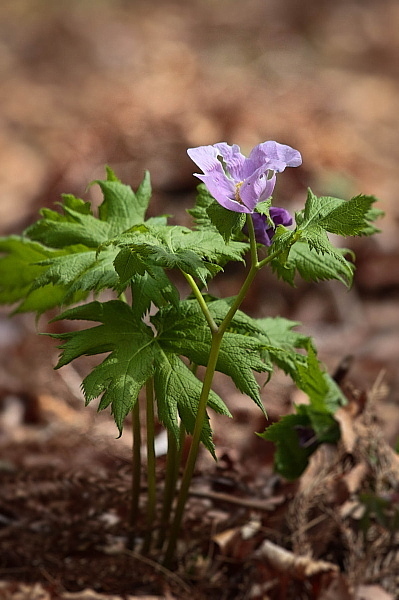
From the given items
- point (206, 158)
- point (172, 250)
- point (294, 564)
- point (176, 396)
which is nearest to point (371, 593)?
point (294, 564)

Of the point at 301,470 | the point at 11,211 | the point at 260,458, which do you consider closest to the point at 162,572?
the point at 301,470

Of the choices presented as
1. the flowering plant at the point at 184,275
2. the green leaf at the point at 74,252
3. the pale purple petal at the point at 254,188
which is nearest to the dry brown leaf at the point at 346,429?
the flowering plant at the point at 184,275

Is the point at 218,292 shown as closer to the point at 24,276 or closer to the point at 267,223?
the point at 24,276

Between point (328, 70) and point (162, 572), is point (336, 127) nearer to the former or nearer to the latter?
point (328, 70)

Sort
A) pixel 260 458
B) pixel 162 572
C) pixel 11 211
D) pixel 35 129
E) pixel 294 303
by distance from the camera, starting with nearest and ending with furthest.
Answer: pixel 162 572
pixel 260 458
pixel 294 303
pixel 11 211
pixel 35 129

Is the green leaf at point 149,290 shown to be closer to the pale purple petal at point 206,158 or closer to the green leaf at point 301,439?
the pale purple petal at point 206,158

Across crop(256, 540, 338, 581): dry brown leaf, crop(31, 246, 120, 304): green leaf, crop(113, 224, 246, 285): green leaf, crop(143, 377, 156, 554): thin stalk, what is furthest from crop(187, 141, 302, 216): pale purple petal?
crop(256, 540, 338, 581): dry brown leaf
